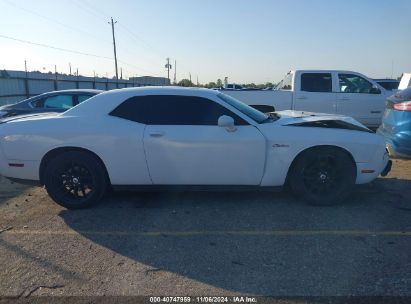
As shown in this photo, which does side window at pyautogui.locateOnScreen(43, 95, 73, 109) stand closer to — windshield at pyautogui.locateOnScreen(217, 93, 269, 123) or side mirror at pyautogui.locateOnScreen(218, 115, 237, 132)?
windshield at pyautogui.locateOnScreen(217, 93, 269, 123)

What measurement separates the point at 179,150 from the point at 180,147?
4 cm

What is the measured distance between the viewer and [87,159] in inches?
204

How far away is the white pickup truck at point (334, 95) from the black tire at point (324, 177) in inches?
233

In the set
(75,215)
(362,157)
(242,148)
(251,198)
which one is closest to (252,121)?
(242,148)

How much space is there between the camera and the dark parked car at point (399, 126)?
6129mm

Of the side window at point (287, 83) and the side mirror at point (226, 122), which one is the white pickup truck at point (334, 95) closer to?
the side window at point (287, 83)

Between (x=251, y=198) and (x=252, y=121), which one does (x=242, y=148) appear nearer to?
(x=252, y=121)

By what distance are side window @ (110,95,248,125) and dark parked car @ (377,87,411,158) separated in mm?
2690

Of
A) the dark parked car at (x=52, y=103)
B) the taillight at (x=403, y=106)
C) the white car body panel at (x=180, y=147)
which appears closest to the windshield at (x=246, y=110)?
the white car body panel at (x=180, y=147)

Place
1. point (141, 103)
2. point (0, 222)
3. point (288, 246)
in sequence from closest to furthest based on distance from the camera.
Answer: point (288, 246)
point (0, 222)
point (141, 103)

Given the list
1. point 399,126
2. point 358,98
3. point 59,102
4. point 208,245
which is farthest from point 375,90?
point 208,245

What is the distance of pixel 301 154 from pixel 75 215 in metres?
2.97

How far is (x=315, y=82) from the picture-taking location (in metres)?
11.2

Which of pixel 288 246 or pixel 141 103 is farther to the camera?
pixel 141 103
